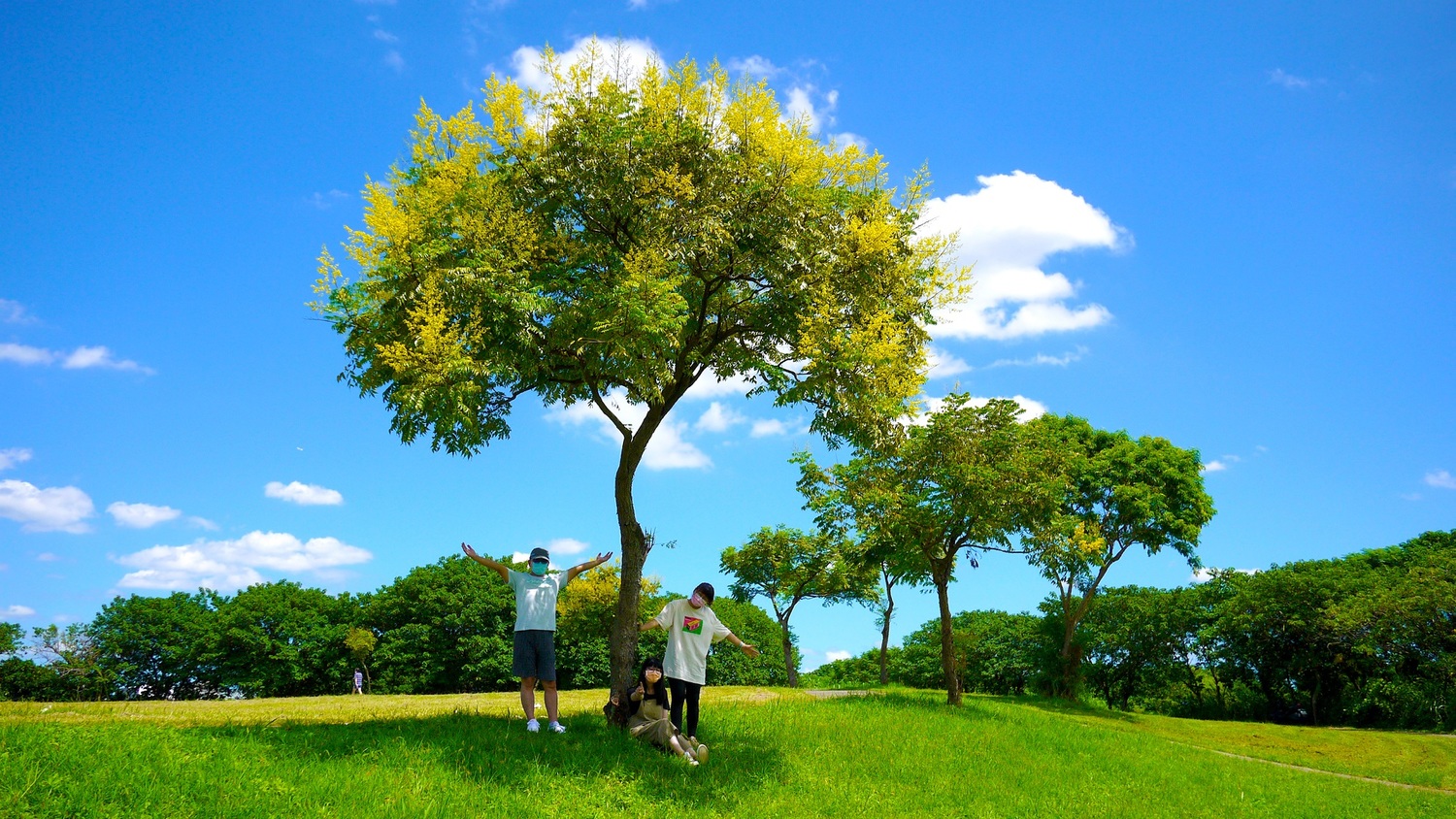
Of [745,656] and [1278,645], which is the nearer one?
[1278,645]

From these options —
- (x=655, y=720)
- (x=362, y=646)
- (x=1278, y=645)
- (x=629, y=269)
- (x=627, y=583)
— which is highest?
(x=629, y=269)

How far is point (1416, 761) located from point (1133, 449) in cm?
1446

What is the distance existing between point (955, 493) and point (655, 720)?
12.7 metres

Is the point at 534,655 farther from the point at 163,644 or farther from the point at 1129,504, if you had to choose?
the point at 163,644

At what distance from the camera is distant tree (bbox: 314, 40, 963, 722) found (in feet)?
37.7

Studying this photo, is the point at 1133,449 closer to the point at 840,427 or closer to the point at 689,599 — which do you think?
the point at 840,427

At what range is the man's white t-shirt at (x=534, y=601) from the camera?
11.6 meters

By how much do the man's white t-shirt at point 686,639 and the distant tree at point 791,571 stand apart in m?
A: 25.7

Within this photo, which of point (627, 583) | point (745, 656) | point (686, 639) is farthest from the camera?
point (745, 656)

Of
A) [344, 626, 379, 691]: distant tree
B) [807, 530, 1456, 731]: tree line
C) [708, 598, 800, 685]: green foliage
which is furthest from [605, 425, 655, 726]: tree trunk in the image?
[708, 598, 800, 685]: green foliage

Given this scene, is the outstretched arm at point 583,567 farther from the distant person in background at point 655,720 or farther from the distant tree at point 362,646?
the distant tree at point 362,646

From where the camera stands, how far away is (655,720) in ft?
37.8

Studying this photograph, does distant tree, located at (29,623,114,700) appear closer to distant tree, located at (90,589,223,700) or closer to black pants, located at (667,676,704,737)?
distant tree, located at (90,589,223,700)

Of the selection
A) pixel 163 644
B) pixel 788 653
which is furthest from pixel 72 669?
pixel 788 653
